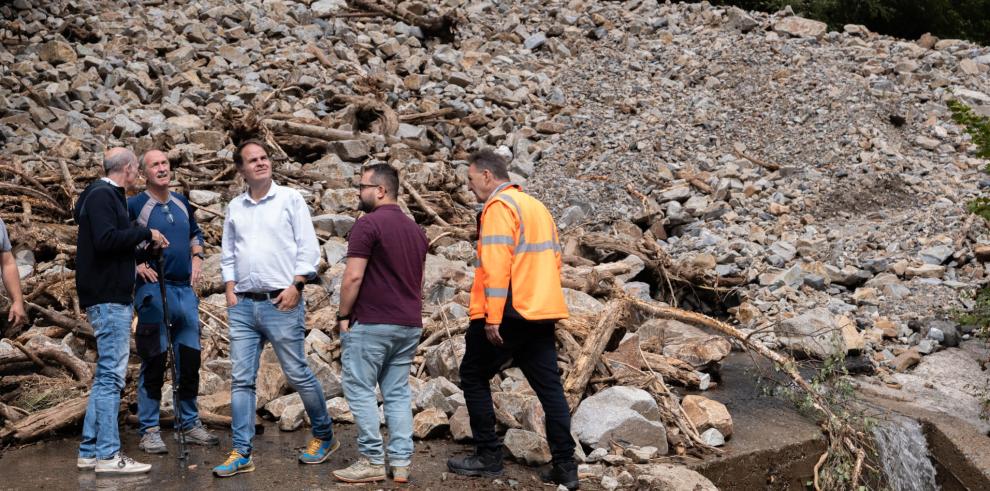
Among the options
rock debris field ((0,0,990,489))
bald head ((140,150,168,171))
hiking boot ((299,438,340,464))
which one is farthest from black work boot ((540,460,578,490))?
bald head ((140,150,168,171))

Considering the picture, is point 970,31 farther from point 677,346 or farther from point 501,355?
point 501,355

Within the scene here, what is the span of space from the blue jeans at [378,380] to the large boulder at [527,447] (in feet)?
2.59

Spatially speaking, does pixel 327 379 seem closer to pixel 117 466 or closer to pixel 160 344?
pixel 160 344

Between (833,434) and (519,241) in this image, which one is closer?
(519,241)

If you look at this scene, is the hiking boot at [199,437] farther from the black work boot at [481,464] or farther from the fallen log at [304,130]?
the fallen log at [304,130]

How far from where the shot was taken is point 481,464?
5.04 meters

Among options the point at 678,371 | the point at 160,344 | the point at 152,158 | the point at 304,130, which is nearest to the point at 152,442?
the point at 160,344

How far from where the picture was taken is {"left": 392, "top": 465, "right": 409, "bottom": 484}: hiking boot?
15.7 ft

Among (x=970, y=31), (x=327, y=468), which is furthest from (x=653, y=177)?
(x=970, y=31)

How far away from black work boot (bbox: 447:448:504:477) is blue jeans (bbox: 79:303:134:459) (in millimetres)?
1824

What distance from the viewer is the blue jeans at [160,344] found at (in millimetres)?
5137

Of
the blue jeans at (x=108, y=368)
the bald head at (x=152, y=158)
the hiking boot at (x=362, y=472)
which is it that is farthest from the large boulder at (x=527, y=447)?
the bald head at (x=152, y=158)

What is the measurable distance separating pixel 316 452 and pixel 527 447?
122 centimetres

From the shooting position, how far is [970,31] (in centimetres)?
2459
